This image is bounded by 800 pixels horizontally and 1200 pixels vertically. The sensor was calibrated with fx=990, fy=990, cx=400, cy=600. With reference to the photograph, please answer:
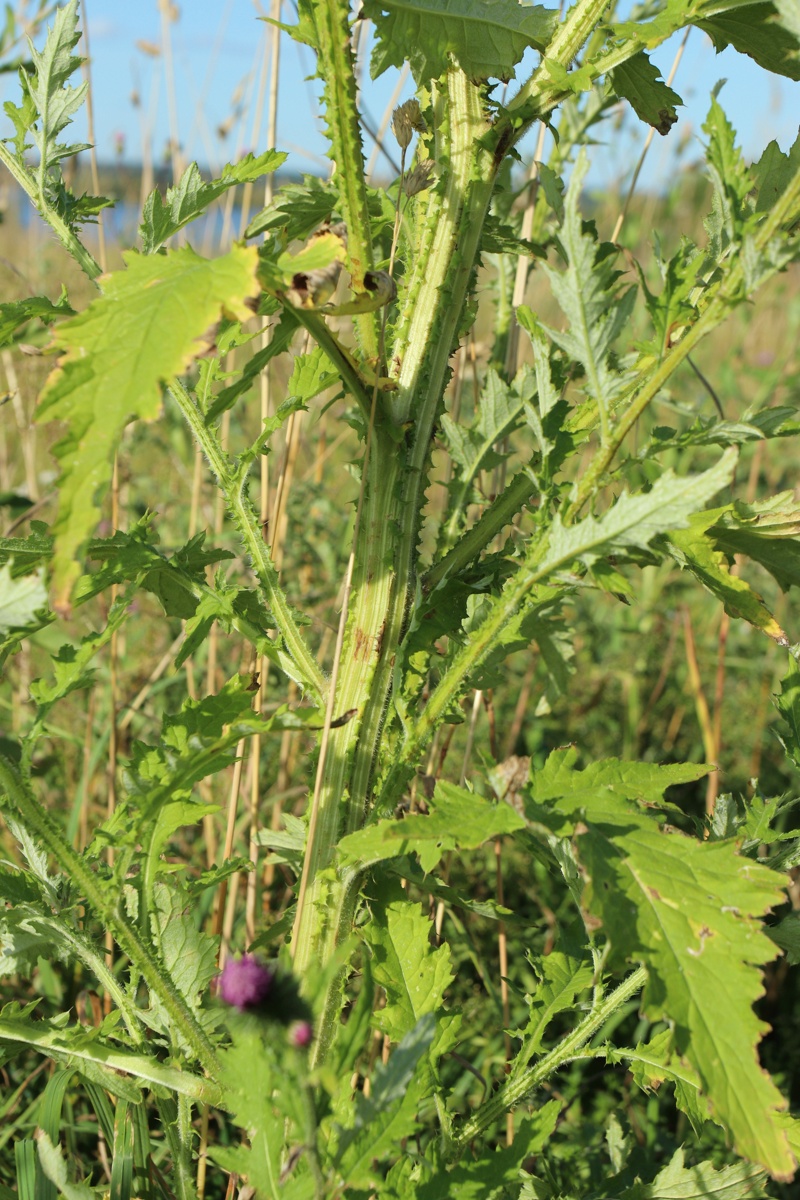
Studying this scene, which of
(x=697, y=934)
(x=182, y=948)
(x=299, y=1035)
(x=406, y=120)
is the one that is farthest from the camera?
(x=182, y=948)

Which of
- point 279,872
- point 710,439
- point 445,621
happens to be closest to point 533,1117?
point 445,621

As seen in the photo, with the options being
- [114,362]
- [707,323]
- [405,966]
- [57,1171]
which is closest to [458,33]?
[707,323]

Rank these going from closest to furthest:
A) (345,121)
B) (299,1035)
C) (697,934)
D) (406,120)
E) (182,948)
A: (299,1035), (697,934), (345,121), (406,120), (182,948)

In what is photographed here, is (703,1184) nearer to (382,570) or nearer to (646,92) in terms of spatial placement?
(382,570)

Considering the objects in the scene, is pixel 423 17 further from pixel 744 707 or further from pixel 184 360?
pixel 744 707

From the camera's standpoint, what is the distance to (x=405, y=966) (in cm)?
110

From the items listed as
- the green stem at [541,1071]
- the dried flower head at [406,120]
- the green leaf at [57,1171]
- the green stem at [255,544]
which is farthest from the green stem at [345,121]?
the green leaf at [57,1171]

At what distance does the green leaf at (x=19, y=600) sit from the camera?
2.69 ft

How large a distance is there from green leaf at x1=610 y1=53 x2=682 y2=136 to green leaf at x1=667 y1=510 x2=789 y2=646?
1.50 ft

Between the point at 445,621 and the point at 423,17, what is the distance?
590 mm

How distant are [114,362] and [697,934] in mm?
627

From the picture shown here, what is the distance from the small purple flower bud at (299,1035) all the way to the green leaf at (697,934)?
26 centimetres

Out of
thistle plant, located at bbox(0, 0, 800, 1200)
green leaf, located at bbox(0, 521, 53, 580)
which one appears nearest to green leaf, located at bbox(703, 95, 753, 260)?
thistle plant, located at bbox(0, 0, 800, 1200)

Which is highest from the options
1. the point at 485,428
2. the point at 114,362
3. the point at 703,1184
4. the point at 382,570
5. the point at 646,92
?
the point at 646,92
